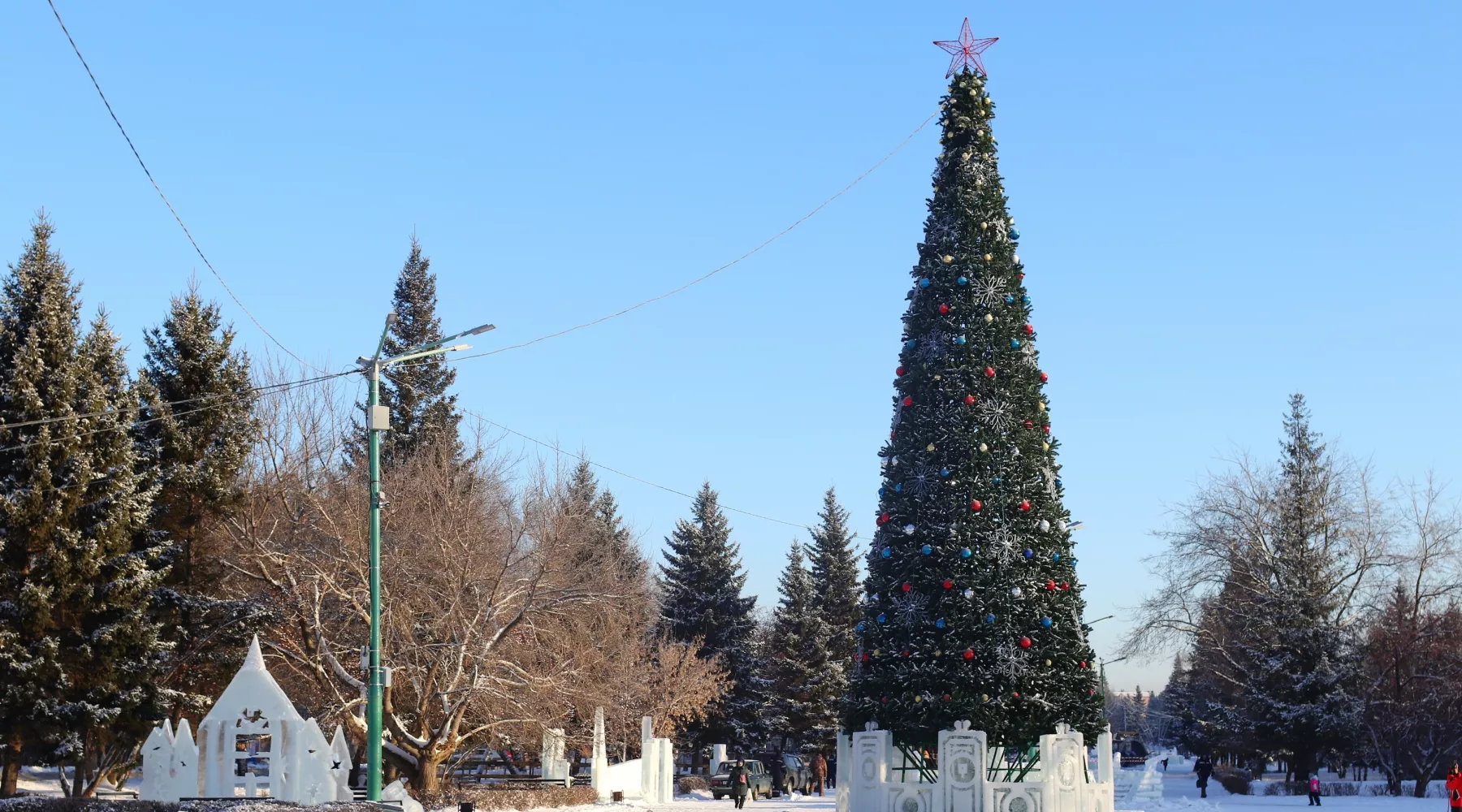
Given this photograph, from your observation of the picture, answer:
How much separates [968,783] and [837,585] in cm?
3676

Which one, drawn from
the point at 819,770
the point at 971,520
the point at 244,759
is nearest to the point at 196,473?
the point at 244,759

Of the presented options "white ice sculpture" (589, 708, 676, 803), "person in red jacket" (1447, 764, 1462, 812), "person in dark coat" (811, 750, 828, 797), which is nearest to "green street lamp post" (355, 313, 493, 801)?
"white ice sculpture" (589, 708, 676, 803)

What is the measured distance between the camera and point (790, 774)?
54.1 m

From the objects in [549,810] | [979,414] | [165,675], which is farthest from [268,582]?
[979,414]

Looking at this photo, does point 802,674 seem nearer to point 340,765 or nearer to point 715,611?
point 715,611

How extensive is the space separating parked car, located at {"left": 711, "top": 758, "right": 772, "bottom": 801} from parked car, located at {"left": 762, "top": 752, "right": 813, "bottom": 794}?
4.62 meters

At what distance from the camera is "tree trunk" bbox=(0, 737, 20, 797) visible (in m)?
26.6

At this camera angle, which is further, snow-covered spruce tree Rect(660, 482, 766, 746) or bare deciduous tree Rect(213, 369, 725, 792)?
snow-covered spruce tree Rect(660, 482, 766, 746)

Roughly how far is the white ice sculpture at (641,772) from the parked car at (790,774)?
15.9 metres

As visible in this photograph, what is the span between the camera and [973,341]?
80.4ft

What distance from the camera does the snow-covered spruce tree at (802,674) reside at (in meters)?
55.9

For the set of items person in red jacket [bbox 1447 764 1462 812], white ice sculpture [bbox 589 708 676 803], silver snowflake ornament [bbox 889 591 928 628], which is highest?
silver snowflake ornament [bbox 889 591 928 628]

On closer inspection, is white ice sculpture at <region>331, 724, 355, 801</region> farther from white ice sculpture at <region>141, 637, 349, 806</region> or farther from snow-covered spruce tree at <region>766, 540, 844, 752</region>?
snow-covered spruce tree at <region>766, 540, 844, 752</region>

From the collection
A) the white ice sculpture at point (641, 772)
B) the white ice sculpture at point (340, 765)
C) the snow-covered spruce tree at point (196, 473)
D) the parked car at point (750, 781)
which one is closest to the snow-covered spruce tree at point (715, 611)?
the parked car at point (750, 781)
